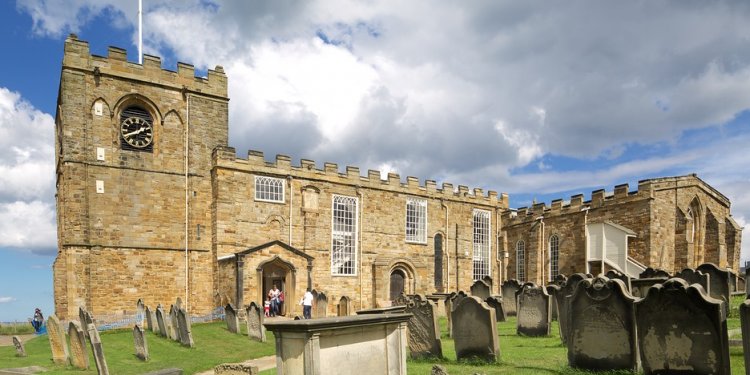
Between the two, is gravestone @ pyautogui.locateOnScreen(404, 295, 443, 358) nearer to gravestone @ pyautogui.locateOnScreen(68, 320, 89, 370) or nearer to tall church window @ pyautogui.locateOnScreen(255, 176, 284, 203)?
gravestone @ pyautogui.locateOnScreen(68, 320, 89, 370)

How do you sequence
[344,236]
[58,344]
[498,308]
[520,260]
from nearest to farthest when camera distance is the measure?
1. [58,344]
2. [498,308]
3. [344,236]
4. [520,260]

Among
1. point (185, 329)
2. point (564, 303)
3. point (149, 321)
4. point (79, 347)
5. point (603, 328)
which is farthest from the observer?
point (149, 321)

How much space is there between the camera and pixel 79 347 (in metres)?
12.5

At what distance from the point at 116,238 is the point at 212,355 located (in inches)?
470

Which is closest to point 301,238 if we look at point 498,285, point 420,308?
point 498,285

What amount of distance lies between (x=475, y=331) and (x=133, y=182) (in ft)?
64.6

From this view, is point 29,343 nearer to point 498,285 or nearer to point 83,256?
point 83,256

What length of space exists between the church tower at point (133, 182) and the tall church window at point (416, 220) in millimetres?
11909

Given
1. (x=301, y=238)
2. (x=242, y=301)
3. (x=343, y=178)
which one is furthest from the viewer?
(x=343, y=178)

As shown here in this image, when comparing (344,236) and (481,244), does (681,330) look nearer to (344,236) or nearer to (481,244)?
(344,236)

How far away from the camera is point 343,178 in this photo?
Result: 30.5 m

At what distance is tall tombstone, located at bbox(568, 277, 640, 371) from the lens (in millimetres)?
8289

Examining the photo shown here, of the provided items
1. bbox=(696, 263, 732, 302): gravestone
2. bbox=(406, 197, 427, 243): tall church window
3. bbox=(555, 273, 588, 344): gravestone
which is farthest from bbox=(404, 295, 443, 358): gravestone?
bbox=(406, 197, 427, 243): tall church window

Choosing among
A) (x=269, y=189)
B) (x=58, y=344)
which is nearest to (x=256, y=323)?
(x=58, y=344)
